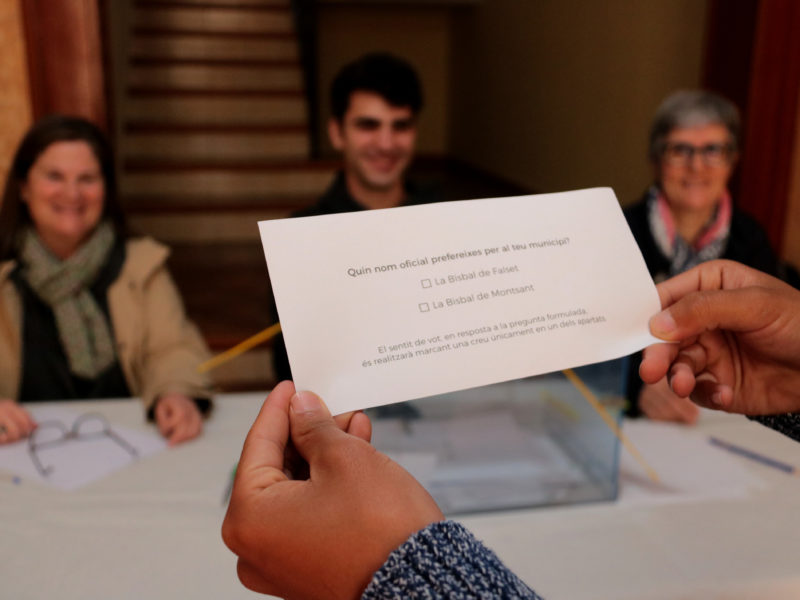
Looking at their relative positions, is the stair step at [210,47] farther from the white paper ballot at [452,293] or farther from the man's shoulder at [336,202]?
the white paper ballot at [452,293]

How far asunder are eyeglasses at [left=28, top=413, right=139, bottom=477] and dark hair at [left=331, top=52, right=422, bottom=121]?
123 cm

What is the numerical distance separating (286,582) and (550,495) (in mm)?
640

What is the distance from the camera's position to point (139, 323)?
70.9 inches

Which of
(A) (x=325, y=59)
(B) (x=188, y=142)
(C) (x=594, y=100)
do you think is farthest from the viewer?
(A) (x=325, y=59)

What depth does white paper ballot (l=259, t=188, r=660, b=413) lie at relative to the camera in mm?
585

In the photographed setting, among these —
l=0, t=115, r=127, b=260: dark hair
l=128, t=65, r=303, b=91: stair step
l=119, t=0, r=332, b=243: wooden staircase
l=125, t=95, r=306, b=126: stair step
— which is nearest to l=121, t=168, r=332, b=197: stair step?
l=119, t=0, r=332, b=243: wooden staircase

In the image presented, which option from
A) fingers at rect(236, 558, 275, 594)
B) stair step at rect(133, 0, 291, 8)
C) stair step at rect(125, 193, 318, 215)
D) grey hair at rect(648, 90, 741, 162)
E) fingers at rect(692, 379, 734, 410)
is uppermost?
stair step at rect(133, 0, 291, 8)

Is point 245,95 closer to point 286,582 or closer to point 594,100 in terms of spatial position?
point 594,100

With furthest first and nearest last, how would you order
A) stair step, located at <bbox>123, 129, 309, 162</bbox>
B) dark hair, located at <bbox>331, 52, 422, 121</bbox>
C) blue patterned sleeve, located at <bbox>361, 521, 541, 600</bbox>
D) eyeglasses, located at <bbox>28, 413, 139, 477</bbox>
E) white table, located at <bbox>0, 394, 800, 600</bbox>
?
stair step, located at <bbox>123, 129, 309, 162</bbox>, dark hair, located at <bbox>331, 52, 422, 121</bbox>, eyeglasses, located at <bbox>28, 413, 139, 477</bbox>, white table, located at <bbox>0, 394, 800, 600</bbox>, blue patterned sleeve, located at <bbox>361, 521, 541, 600</bbox>

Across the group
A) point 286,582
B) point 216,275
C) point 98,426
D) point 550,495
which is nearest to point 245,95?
point 216,275

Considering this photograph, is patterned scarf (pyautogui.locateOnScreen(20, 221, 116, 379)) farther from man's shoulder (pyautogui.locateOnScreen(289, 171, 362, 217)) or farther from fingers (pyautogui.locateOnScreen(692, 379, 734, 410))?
fingers (pyautogui.locateOnScreen(692, 379, 734, 410))

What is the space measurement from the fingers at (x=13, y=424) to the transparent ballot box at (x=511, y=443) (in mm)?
656

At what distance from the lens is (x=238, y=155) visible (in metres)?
4.84

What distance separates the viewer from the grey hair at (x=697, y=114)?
187 cm
